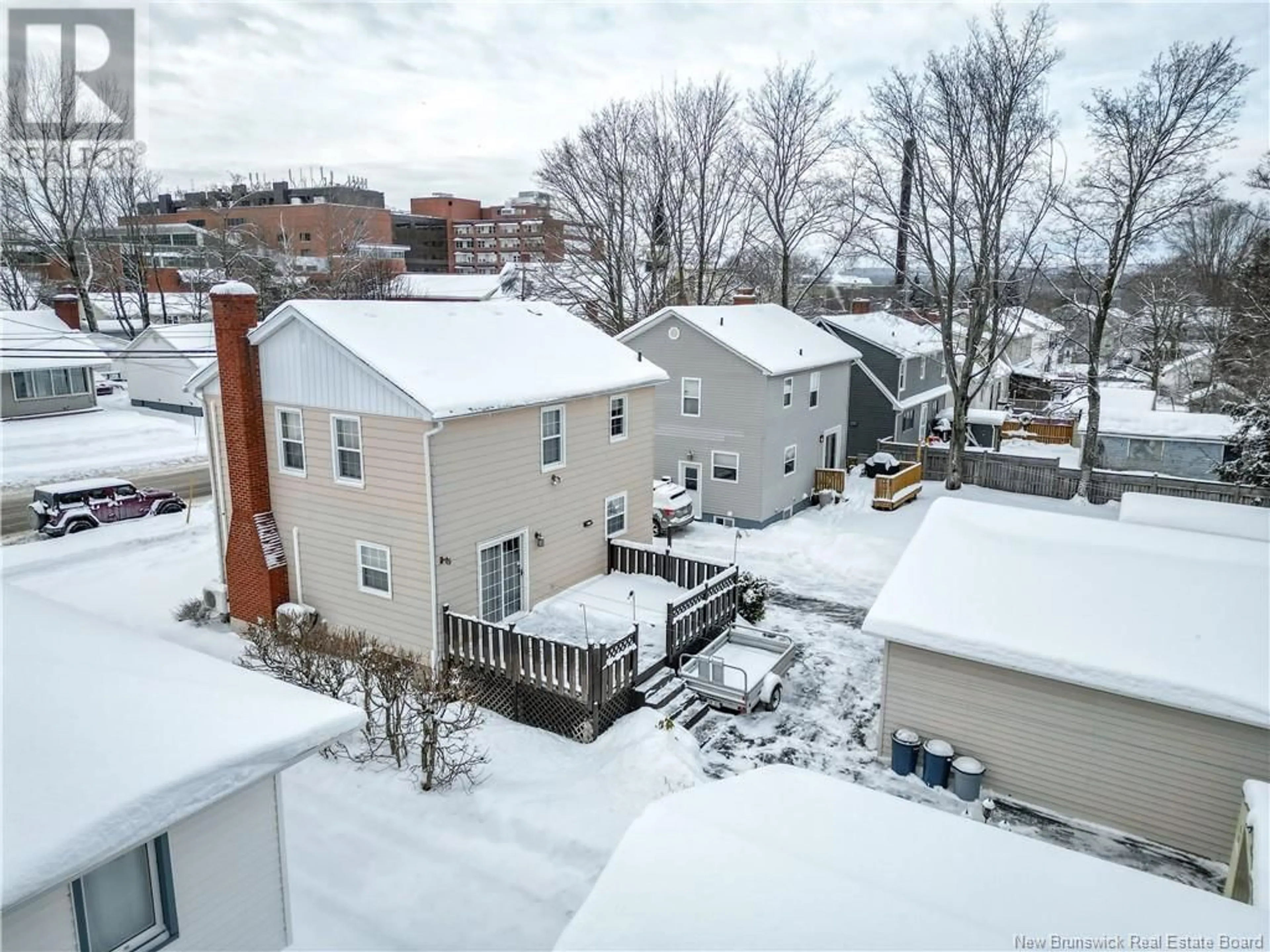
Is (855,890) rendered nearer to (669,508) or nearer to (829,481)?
(669,508)

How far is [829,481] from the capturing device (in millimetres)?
28438

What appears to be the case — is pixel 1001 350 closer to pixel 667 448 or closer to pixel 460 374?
pixel 667 448

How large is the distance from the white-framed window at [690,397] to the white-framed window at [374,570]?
13.8m

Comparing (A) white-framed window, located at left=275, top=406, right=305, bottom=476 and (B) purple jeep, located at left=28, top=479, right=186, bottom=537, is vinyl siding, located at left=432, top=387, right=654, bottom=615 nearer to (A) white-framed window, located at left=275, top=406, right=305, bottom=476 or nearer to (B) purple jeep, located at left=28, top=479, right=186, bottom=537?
(A) white-framed window, located at left=275, top=406, right=305, bottom=476

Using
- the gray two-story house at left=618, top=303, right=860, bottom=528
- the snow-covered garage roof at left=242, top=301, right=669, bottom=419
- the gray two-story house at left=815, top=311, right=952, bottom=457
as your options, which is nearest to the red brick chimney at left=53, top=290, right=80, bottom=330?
the gray two-story house at left=618, top=303, right=860, bottom=528

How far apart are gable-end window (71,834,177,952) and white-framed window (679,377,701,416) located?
21227mm

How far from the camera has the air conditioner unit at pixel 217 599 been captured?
53.4 feet

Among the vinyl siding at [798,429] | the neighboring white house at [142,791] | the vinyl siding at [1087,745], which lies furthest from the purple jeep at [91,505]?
the vinyl siding at [1087,745]

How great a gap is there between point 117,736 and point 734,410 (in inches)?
825

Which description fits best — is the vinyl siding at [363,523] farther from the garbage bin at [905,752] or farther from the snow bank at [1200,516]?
the snow bank at [1200,516]

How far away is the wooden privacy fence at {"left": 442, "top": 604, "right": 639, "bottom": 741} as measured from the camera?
41.0 ft

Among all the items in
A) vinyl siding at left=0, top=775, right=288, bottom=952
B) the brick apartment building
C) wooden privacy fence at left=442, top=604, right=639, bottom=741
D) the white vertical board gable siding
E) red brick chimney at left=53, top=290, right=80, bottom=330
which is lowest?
wooden privacy fence at left=442, top=604, right=639, bottom=741

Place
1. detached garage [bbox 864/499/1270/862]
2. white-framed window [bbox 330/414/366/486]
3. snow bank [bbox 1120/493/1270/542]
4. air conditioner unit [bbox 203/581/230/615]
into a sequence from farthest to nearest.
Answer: snow bank [bbox 1120/493/1270/542]
air conditioner unit [bbox 203/581/230/615]
white-framed window [bbox 330/414/366/486]
detached garage [bbox 864/499/1270/862]

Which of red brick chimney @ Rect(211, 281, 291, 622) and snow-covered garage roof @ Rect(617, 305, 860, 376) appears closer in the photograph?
red brick chimney @ Rect(211, 281, 291, 622)
